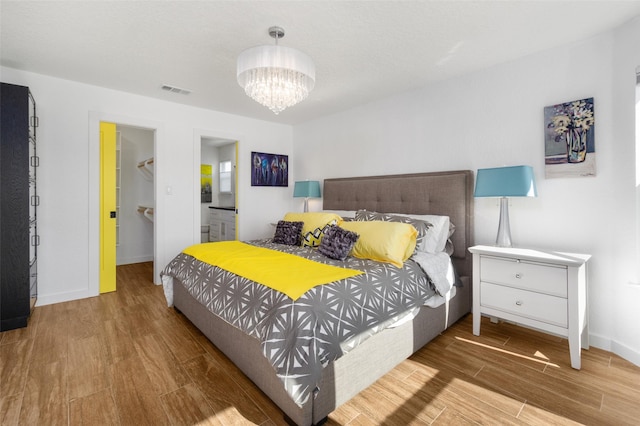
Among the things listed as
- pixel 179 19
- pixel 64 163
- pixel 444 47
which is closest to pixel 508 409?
pixel 444 47

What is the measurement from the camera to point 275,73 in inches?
81.3

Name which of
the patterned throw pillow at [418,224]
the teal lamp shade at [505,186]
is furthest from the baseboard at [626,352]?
the patterned throw pillow at [418,224]

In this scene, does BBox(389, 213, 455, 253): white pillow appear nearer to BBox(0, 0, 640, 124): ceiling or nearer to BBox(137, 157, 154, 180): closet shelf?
BBox(0, 0, 640, 124): ceiling

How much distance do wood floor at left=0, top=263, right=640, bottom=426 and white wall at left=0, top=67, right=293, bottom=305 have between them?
87cm

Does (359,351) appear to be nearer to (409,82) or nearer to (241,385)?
(241,385)

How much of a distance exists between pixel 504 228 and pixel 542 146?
77cm

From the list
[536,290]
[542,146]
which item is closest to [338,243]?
[536,290]

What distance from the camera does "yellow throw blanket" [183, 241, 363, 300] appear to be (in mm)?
1759

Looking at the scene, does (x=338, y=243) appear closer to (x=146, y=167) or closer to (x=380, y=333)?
(x=380, y=333)

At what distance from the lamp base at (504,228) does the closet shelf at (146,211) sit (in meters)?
4.73

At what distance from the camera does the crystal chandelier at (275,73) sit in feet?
6.58

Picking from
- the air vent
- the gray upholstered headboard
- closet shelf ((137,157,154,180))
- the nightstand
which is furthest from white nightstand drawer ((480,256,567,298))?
closet shelf ((137,157,154,180))

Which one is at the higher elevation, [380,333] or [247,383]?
[380,333]

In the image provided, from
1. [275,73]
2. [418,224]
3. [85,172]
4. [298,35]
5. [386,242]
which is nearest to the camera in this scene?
[275,73]
